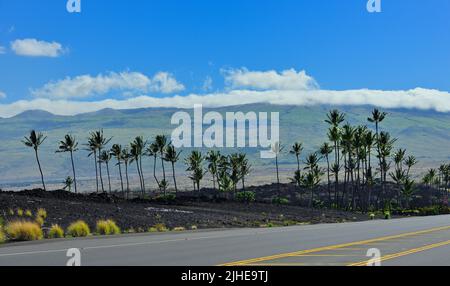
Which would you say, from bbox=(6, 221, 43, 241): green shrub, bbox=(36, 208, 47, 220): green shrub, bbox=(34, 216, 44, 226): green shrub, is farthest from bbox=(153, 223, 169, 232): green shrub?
bbox=(6, 221, 43, 241): green shrub

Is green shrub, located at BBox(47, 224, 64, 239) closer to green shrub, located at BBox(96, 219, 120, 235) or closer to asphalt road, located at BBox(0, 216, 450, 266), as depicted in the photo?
green shrub, located at BBox(96, 219, 120, 235)

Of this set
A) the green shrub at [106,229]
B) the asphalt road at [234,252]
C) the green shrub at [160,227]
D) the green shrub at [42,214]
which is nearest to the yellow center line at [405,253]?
the asphalt road at [234,252]

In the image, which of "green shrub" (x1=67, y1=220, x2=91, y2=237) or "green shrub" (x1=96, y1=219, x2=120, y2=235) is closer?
"green shrub" (x1=67, y1=220, x2=91, y2=237)

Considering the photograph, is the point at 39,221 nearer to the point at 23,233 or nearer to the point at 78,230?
the point at 78,230

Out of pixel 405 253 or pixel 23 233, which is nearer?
pixel 405 253

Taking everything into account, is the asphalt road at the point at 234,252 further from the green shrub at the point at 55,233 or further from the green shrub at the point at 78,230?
the green shrub at the point at 78,230

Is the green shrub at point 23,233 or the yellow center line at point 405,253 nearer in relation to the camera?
the yellow center line at point 405,253

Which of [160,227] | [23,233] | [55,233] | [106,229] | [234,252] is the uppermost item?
[234,252]

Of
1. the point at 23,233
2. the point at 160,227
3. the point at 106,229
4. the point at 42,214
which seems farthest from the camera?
the point at 160,227

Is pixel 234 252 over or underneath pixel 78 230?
over

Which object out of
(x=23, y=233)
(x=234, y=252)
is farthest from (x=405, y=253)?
(x=23, y=233)
